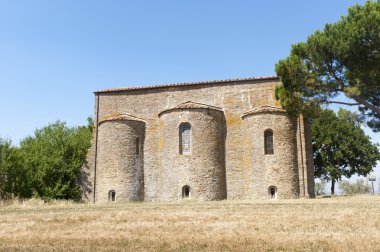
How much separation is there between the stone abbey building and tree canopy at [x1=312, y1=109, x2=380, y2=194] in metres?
11.4

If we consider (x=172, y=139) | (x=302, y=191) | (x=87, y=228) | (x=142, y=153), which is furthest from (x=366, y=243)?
(x=142, y=153)

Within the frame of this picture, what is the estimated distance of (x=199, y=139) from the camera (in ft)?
81.3

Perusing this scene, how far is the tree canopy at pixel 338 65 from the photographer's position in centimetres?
1700

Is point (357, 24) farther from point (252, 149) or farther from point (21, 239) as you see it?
point (21, 239)

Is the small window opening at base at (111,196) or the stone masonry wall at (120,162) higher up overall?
the stone masonry wall at (120,162)

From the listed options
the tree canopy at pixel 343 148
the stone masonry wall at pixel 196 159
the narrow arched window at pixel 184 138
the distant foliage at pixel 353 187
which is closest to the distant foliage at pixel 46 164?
the stone masonry wall at pixel 196 159

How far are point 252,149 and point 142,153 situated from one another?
7280 millimetres

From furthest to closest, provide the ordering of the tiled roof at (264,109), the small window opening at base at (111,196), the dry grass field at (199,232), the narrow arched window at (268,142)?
the small window opening at base at (111,196)
the narrow arched window at (268,142)
the tiled roof at (264,109)
the dry grass field at (199,232)

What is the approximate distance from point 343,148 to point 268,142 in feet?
44.7

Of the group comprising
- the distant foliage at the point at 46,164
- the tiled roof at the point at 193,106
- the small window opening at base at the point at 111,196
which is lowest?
the small window opening at base at the point at 111,196

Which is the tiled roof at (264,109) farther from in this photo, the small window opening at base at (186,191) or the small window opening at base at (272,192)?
the small window opening at base at (186,191)

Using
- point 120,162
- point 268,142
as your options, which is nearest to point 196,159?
point 268,142

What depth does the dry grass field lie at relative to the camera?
26.9 ft

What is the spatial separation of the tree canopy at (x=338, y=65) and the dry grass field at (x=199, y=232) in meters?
7.33
